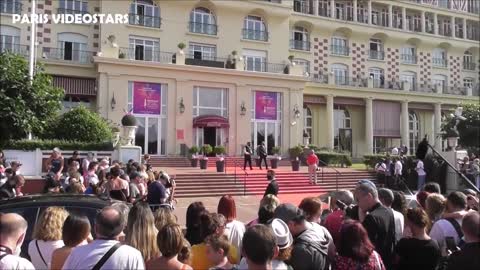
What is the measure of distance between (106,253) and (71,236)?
50cm

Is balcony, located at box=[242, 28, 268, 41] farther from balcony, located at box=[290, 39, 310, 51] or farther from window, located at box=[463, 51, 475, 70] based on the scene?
window, located at box=[463, 51, 475, 70]

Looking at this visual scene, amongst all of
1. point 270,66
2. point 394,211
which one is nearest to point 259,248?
point 394,211

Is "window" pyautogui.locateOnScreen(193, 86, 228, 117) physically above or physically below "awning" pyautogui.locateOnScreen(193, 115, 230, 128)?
above

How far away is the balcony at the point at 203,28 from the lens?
3139 cm

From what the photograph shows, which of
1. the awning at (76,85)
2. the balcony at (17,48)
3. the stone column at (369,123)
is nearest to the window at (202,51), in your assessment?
the awning at (76,85)

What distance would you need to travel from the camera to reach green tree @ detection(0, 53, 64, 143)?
17.8 metres

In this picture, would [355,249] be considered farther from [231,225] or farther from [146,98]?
[146,98]

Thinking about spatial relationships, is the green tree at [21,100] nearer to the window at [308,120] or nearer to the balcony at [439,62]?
the window at [308,120]

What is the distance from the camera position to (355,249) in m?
3.85

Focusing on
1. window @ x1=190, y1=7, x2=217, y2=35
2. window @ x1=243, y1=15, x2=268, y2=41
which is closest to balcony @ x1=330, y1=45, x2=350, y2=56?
window @ x1=243, y1=15, x2=268, y2=41

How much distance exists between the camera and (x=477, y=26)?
45344 millimetres

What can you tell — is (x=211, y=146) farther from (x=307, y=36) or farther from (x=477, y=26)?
(x=477, y=26)

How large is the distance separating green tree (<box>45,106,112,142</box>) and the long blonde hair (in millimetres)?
16940

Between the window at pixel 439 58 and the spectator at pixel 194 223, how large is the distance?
41479 mm
